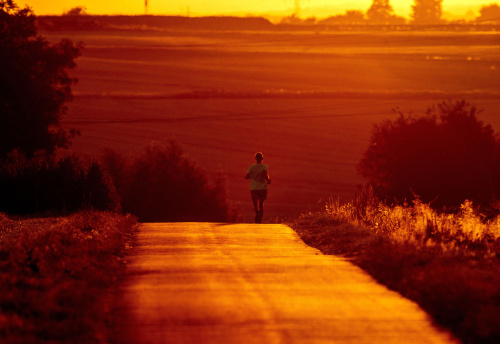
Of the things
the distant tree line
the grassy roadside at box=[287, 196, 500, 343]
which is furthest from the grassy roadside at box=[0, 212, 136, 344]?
the distant tree line

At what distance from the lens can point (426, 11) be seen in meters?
152

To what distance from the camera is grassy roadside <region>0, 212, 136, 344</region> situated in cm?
811

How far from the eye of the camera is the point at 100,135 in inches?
2677

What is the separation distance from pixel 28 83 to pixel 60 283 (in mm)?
30103

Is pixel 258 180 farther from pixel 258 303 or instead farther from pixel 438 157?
pixel 438 157

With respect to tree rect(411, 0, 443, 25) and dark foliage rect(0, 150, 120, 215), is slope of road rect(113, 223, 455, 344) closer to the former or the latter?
dark foliage rect(0, 150, 120, 215)

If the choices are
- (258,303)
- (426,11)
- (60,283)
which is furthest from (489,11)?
(258,303)

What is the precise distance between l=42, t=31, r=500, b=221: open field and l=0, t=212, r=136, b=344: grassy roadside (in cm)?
3878

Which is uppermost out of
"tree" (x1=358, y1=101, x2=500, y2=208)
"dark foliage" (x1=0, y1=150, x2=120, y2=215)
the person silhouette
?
the person silhouette

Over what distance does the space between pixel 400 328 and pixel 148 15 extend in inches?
5266

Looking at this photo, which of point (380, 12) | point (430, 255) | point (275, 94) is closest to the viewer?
point (430, 255)

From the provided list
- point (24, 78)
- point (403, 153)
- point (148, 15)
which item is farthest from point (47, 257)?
point (148, 15)

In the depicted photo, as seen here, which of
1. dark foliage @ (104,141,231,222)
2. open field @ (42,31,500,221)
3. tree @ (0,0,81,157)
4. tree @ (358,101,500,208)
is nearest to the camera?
tree @ (0,0,81,157)

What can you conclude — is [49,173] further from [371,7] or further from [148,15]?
[371,7]
